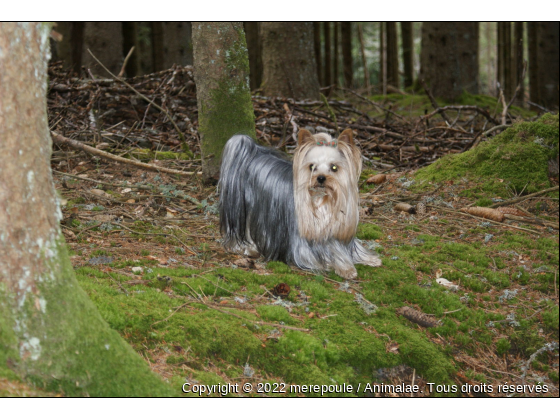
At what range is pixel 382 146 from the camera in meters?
9.30

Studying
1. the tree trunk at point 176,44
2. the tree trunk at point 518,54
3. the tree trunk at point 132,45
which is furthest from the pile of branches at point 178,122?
the tree trunk at point 518,54

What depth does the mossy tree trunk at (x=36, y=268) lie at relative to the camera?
2.83 metres

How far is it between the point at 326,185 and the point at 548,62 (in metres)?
13.7

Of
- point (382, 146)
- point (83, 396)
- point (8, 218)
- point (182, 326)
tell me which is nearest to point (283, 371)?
point (182, 326)

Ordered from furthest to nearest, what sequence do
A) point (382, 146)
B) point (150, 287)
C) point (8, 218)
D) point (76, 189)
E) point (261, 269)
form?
point (382, 146)
point (76, 189)
point (261, 269)
point (150, 287)
point (8, 218)

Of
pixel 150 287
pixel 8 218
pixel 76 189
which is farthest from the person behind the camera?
pixel 76 189

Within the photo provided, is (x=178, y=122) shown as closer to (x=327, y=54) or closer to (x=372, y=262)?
(x=372, y=262)

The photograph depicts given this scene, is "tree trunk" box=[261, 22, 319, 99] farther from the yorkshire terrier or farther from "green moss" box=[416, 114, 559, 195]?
the yorkshire terrier

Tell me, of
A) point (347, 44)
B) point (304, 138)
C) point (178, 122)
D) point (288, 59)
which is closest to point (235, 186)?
point (304, 138)

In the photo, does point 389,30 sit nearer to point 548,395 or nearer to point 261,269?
point 261,269

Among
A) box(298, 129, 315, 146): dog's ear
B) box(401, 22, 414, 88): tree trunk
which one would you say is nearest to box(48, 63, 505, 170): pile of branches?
box(298, 129, 315, 146): dog's ear

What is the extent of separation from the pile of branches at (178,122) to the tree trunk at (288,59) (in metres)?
1.42

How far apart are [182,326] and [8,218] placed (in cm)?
151

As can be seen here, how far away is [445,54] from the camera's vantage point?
14664mm
